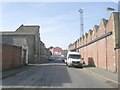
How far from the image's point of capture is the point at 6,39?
72.9 m

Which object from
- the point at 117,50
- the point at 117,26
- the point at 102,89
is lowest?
the point at 102,89

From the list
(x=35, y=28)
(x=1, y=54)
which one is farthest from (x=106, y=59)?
(x=35, y=28)

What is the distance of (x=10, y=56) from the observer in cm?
3878

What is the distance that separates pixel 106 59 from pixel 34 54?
37884 millimetres

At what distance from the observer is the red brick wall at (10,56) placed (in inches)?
1368

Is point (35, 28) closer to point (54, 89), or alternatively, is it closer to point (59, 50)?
point (54, 89)

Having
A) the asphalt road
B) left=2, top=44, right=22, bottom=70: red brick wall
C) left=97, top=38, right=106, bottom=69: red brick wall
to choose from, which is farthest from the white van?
the asphalt road

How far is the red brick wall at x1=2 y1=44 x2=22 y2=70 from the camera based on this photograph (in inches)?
1368

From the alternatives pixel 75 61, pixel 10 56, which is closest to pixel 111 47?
pixel 10 56

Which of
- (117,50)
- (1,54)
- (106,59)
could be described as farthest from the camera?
(106,59)

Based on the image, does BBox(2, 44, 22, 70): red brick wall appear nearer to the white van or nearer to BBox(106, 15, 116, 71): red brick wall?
the white van

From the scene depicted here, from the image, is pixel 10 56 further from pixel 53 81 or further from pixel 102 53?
pixel 53 81

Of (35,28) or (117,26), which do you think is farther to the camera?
(35,28)

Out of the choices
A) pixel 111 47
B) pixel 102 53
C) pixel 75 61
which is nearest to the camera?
pixel 111 47
